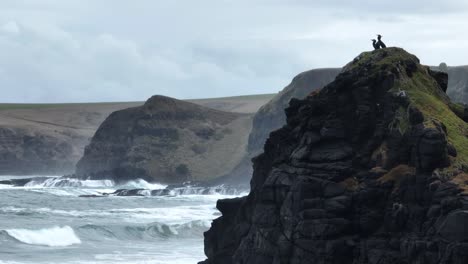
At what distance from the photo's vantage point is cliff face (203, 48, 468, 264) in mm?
32969

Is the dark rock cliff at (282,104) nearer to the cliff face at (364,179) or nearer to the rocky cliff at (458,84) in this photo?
the rocky cliff at (458,84)

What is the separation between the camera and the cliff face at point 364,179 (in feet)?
108

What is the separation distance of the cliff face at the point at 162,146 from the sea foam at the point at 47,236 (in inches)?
3222

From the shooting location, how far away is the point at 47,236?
231ft

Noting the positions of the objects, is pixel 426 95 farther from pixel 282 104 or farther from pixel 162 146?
pixel 162 146

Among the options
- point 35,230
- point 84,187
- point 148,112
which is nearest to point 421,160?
point 35,230

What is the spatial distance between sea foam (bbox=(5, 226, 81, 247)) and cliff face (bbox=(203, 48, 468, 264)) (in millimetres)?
28643

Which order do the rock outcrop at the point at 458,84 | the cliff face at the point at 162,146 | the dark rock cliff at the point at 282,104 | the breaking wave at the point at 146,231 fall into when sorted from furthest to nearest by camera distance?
the dark rock cliff at the point at 282,104 < the cliff face at the point at 162,146 < the rock outcrop at the point at 458,84 < the breaking wave at the point at 146,231

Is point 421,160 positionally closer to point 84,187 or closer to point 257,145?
point 84,187

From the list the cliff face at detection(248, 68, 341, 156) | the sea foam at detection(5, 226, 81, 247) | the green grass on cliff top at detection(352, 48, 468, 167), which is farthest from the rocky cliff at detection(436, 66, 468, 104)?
the green grass on cliff top at detection(352, 48, 468, 167)

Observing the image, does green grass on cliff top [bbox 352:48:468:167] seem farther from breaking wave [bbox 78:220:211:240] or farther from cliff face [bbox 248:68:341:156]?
cliff face [bbox 248:68:341:156]

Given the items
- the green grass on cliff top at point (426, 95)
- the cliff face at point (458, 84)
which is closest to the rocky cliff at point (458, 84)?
the cliff face at point (458, 84)

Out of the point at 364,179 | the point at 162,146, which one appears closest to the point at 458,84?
the point at 162,146

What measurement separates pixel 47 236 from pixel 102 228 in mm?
5592
